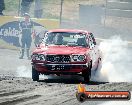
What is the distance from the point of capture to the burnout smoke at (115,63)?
1345 cm

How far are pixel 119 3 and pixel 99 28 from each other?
4.29 metres

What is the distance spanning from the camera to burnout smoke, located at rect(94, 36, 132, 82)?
13448 mm

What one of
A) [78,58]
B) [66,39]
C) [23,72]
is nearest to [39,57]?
[78,58]

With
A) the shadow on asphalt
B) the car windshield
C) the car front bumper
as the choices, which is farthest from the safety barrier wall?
the car front bumper

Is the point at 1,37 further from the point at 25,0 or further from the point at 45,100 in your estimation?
the point at 45,100

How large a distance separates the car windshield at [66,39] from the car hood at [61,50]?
1.43 ft

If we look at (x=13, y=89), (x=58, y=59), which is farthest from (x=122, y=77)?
(x=13, y=89)

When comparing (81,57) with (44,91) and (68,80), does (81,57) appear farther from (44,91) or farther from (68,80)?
(44,91)

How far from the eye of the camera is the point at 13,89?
9.66 meters

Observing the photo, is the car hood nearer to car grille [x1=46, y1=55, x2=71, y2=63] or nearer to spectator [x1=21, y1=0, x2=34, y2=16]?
car grille [x1=46, y1=55, x2=71, y2=63]

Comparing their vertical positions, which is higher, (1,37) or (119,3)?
(119,3)

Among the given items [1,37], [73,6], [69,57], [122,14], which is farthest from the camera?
[73,6]

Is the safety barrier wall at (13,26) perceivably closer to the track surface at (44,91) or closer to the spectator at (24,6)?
the spectator at (24,6)

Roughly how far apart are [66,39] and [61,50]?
1.12 m
